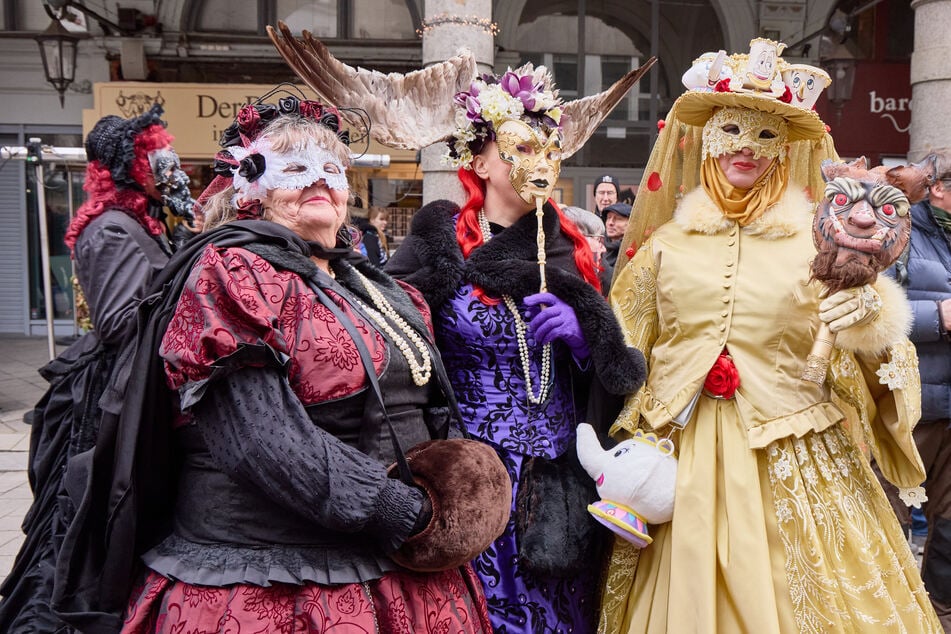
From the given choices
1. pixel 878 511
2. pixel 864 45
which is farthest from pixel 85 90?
pixel 878 511

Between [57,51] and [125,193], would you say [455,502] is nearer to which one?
[125,193]

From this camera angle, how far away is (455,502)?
5.73 ft

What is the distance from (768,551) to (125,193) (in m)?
2.56

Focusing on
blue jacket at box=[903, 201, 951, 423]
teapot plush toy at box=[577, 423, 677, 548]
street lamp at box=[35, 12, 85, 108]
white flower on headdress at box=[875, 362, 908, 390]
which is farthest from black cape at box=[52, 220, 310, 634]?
street lamp at box=[35, 12, 85, 108]

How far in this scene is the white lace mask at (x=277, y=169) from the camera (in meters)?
1.83

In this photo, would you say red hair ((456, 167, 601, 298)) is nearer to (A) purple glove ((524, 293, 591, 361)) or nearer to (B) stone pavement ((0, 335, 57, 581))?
(A) purple glove ((524, 293, 591, 361))

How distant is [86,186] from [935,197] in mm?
3377

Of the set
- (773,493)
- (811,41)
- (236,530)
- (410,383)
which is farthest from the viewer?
(811,41)

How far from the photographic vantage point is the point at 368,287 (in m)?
2.02

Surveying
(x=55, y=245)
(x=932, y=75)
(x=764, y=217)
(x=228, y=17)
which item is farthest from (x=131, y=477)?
(x=55, y=245)

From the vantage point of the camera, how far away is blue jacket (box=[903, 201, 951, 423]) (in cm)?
314

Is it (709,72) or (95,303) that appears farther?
(95,303)

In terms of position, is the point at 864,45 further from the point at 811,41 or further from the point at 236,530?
the point at 236,530

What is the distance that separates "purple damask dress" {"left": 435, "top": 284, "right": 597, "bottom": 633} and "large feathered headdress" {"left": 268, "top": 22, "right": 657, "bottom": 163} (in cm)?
56
